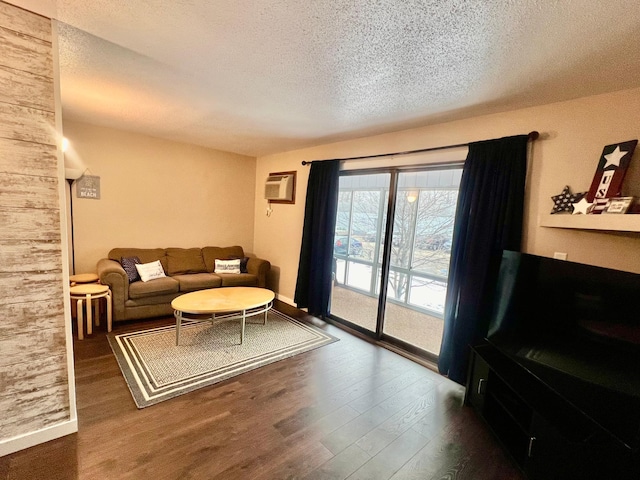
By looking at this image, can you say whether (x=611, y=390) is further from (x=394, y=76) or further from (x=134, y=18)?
(x=134, y=18)

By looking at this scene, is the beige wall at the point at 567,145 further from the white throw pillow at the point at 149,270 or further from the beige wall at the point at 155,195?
the white throw pillow at the point at 149,270

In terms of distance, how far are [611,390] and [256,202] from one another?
502cm

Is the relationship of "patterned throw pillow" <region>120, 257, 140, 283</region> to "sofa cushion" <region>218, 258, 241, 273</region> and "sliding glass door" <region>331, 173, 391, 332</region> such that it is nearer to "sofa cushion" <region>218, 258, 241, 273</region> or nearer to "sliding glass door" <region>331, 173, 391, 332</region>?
"sofa cushion" <region>218, 258, 241, 273</region>

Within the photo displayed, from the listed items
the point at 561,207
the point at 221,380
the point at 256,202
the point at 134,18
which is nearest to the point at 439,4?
the point at 134,18

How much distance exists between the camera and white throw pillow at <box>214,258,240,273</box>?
450 centimetres

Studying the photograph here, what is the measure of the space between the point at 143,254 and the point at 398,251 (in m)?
3.58

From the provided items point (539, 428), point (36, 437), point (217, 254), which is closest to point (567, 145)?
point (539, 428)

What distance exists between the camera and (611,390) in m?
1.48

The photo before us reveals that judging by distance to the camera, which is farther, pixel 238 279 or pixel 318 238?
pixel 238 279

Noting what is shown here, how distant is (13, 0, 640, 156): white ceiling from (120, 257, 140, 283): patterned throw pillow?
1903 mm

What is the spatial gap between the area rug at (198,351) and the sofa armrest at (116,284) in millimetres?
360

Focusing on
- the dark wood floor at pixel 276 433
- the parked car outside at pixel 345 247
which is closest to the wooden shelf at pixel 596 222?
the dark wood floor at pixel 276 433

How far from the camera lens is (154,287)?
3.62 m

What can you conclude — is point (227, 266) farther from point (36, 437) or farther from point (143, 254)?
point (36, 437)
